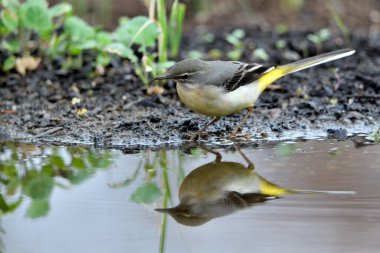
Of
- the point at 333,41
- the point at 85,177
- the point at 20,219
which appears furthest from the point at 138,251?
the point at 333,41

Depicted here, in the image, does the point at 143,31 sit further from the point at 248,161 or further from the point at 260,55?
the point at 248,161

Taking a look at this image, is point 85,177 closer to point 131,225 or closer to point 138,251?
point 131,225

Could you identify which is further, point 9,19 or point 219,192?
point 9,19

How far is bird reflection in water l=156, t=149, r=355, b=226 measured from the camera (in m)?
4.89

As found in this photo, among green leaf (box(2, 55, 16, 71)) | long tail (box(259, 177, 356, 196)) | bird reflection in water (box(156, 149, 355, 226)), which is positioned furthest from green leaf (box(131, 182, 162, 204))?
green leaf (box(2, 55, 16, 71))

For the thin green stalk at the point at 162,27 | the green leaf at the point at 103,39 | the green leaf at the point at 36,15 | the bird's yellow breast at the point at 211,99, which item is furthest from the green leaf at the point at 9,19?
the bird's yellow breast at the point at 211,99

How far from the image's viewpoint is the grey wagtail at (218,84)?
278 inches

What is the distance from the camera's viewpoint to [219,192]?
5406 millimetres

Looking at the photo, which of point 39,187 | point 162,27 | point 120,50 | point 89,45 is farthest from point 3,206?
point 162,27

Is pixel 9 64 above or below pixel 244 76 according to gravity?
→ above

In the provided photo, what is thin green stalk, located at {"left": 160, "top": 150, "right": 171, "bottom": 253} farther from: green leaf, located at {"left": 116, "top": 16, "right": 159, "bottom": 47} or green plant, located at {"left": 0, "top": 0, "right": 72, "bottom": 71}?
green plant, located at {"left": 0, "top": 0, "right": 72, "bottom": 71}

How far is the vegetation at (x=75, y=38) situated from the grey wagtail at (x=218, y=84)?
0.87 m

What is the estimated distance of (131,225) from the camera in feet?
15.1

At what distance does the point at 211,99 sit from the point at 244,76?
600mm
